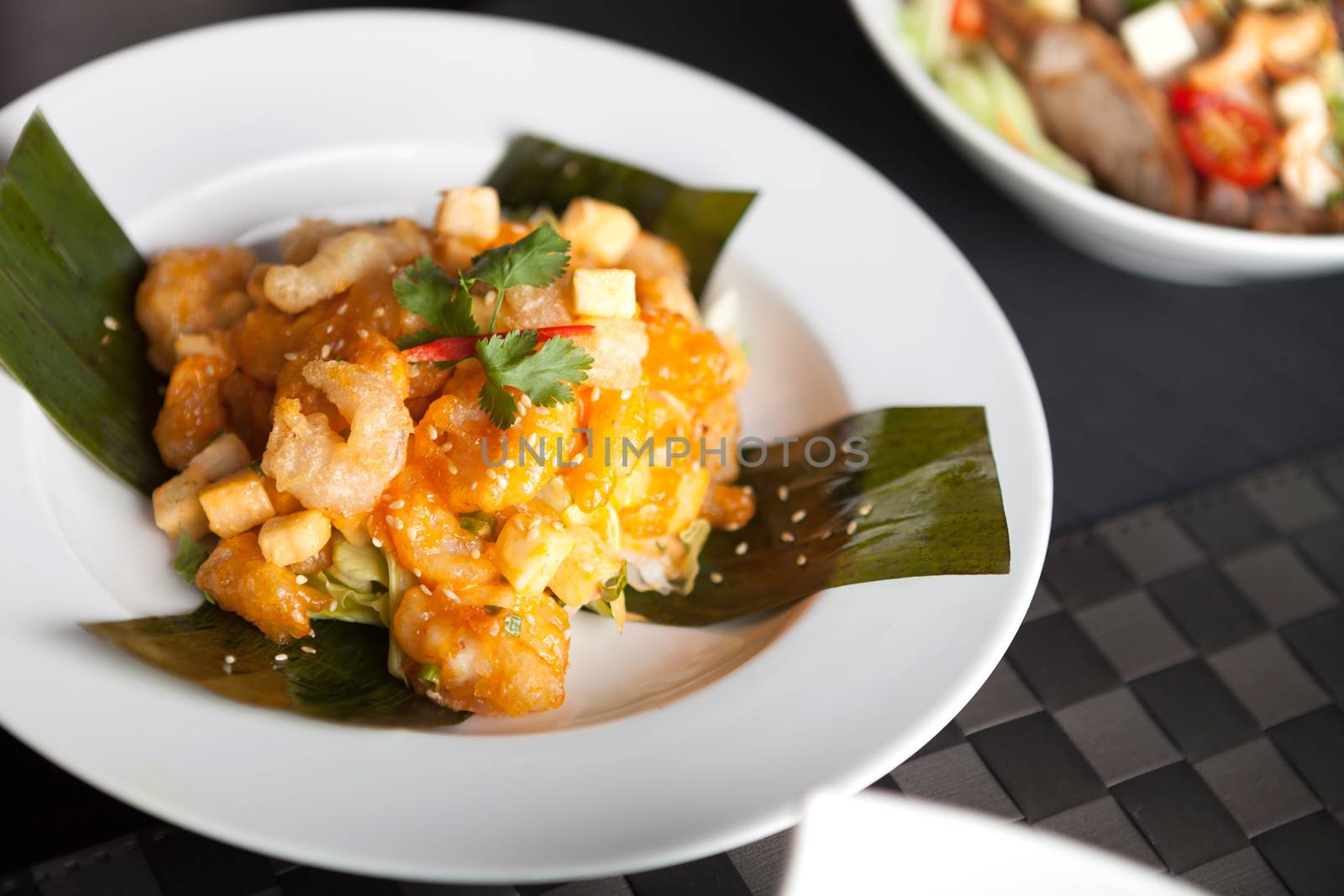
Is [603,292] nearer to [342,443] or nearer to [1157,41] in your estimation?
[342,443]

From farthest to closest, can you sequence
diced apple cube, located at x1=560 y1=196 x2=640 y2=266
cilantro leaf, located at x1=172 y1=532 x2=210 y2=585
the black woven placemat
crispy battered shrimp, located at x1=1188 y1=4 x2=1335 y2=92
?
crispy battered shrimp, located at x1=1188 y1=4 x2=1335 y2=92 < diced apple cube, located at x1=560 y1=196 x2=640 y2=266 < cilantro leaf, located at x1=172 y1=532 x2=210 y2=585 < the black woven placemat

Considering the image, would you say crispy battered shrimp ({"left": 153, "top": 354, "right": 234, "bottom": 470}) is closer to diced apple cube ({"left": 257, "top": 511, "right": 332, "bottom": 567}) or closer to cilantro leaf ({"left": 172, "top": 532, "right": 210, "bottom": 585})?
cilantro leaf ({"left": 172, "top": 532, "right": 210, "bottom": 585})

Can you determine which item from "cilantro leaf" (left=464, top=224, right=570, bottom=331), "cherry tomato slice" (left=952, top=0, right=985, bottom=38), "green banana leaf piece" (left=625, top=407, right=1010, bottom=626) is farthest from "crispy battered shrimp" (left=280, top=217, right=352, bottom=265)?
"cherry tomato slice" (left=952, top=0, right=985, bottom=38)

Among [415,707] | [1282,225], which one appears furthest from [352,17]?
[1282,225]

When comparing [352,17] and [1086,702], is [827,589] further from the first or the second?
[352,17]

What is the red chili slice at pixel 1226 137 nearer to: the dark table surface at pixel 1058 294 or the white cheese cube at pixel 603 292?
the dark table surface at pixel 1058 294

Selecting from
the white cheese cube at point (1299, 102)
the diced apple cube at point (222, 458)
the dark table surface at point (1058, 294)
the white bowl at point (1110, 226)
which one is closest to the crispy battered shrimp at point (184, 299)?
the diced apple cube at point (222, 458)
